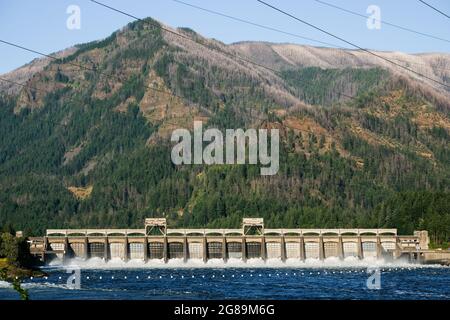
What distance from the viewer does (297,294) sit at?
10606 centimetres

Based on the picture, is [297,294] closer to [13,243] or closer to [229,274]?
[229,274]

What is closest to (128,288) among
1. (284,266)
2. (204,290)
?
(204,290)

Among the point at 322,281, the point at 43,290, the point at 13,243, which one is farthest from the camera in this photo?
the point at 13,243

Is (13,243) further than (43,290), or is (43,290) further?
(13,243)

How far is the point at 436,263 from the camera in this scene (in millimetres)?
193500

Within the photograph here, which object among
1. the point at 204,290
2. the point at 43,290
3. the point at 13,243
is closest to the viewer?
the point at 43,290
